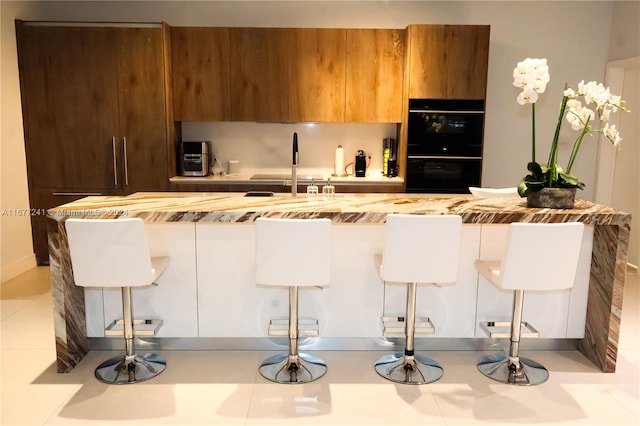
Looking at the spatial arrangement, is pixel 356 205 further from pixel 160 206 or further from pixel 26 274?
pixel 26 274

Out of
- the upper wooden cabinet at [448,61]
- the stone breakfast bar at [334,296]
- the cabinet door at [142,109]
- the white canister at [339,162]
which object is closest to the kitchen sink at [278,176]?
the white canister at [339,162]

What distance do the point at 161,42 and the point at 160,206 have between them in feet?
8.14

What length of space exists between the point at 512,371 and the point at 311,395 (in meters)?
1.17

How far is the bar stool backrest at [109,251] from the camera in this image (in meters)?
2.56

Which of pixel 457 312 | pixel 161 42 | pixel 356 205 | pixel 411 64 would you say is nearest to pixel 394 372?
pixel 457 312

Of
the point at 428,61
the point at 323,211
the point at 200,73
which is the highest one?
the point at 428,61

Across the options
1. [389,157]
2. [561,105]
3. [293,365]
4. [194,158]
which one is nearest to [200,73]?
[194,158]

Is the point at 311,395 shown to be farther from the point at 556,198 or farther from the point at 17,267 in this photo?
the point at 17,267

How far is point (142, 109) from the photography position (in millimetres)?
4859

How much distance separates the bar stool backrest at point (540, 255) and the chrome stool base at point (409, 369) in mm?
677

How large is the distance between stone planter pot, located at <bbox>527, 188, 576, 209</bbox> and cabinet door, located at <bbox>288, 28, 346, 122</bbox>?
2535 millimetres

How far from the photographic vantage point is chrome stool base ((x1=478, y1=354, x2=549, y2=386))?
9.48 ft

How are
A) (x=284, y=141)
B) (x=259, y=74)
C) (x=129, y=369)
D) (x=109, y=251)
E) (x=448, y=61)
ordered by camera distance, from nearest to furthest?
(x=109, y=251) → (x=129, y=369) → (x=448, y=61) → (x=259, y=74) → (x=284, y=141)

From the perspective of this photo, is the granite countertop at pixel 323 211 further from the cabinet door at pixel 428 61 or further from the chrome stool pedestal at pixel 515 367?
the cabinet door at pixel 428 61
